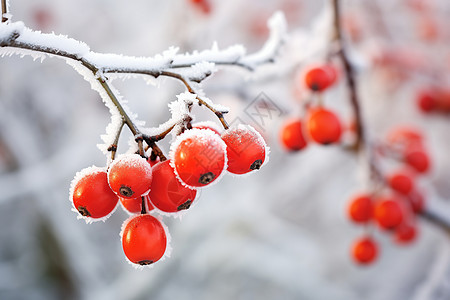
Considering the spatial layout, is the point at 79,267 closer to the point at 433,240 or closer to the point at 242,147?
the point at 242,147

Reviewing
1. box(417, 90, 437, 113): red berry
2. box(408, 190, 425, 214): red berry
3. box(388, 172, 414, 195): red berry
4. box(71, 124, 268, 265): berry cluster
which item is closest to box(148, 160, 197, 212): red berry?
box(71, 124, 268, 265): berry cluster

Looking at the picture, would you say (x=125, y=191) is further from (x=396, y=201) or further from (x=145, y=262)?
(x=396, y=201)

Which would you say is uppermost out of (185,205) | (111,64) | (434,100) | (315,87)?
(434,100)

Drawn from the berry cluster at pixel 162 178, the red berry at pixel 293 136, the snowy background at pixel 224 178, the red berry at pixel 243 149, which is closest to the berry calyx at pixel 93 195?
the berry cluster at pixel 162 178

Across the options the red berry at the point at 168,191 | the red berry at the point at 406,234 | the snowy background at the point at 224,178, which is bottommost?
the red berry at the point at 406,234

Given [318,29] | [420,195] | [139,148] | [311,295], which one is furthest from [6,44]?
[311,295]

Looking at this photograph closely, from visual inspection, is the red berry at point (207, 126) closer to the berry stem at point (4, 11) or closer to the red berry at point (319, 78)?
the berry stem at point (4, 11)

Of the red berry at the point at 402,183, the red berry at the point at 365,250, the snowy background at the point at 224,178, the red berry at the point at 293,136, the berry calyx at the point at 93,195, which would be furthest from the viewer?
the snowy background at the point at 224,178

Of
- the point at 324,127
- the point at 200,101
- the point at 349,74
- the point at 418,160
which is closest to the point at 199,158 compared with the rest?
the point at 200,101
